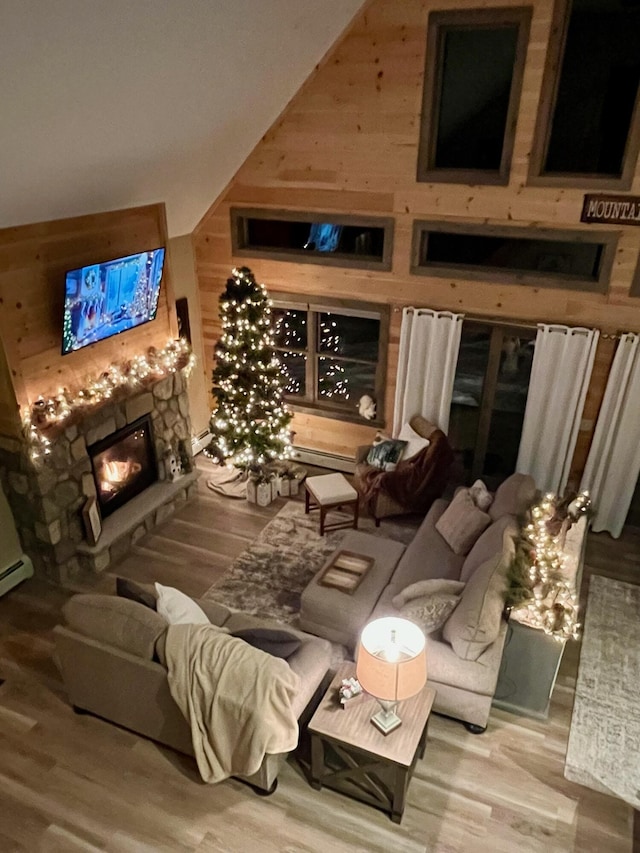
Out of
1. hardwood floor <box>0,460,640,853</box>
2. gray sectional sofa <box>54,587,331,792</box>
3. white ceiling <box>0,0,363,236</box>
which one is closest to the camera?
white ceiling <box>0,0,363,236</box>

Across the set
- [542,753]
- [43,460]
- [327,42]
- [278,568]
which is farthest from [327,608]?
[327,42]

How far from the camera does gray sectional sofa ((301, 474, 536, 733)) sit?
12.4ft

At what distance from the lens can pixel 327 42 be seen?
524 centimetres

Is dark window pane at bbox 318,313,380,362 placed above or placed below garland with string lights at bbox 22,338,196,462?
below

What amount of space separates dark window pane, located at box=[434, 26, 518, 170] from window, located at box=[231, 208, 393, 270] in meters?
0.86

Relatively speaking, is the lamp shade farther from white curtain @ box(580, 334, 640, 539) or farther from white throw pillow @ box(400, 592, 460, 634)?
white curtain @ box(580, 334, 640, 539)

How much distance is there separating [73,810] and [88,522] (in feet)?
7.39

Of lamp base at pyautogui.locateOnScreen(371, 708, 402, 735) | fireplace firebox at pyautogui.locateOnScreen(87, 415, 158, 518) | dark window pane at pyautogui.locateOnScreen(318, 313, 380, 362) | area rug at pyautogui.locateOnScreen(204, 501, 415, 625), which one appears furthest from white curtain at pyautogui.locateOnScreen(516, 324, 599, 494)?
fireplace firebox at pyautogui.locateOnScreen(87, 415, 158, 518)

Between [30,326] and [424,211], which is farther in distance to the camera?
[424,211]

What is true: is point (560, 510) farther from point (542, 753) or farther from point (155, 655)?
point (155, 655)

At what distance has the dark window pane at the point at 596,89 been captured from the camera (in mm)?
4676

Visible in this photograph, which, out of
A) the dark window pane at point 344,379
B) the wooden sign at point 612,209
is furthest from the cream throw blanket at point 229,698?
the dark window pane at point 344,379

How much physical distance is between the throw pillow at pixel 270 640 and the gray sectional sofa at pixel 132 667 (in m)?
0.06

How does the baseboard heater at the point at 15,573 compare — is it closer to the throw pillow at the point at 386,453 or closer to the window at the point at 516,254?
the throw pillow at the point at 386,453
